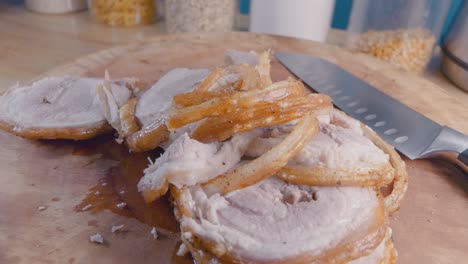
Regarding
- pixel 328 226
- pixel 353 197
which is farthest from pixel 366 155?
pixel 328 226

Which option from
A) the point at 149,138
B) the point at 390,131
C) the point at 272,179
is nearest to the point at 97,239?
the point at 149,138

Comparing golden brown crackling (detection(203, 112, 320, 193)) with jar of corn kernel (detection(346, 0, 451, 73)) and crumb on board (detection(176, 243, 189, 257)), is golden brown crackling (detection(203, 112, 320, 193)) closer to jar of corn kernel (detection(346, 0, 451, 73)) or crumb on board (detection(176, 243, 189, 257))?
crumb on board (detection(176, 243, 189, 257))

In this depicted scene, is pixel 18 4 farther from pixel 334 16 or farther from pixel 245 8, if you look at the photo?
pixel 334 16

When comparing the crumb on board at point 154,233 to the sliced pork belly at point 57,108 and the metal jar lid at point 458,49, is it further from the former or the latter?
the metal jar lid at point 458,49

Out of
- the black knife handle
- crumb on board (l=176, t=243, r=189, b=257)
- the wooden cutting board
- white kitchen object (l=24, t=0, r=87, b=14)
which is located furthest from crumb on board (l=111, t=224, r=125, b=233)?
white kitchen object (l=24, t=0, r=87, b=14)

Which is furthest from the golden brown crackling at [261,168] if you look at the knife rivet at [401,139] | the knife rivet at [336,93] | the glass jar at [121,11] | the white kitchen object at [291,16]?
the glass jar at [121,11]
